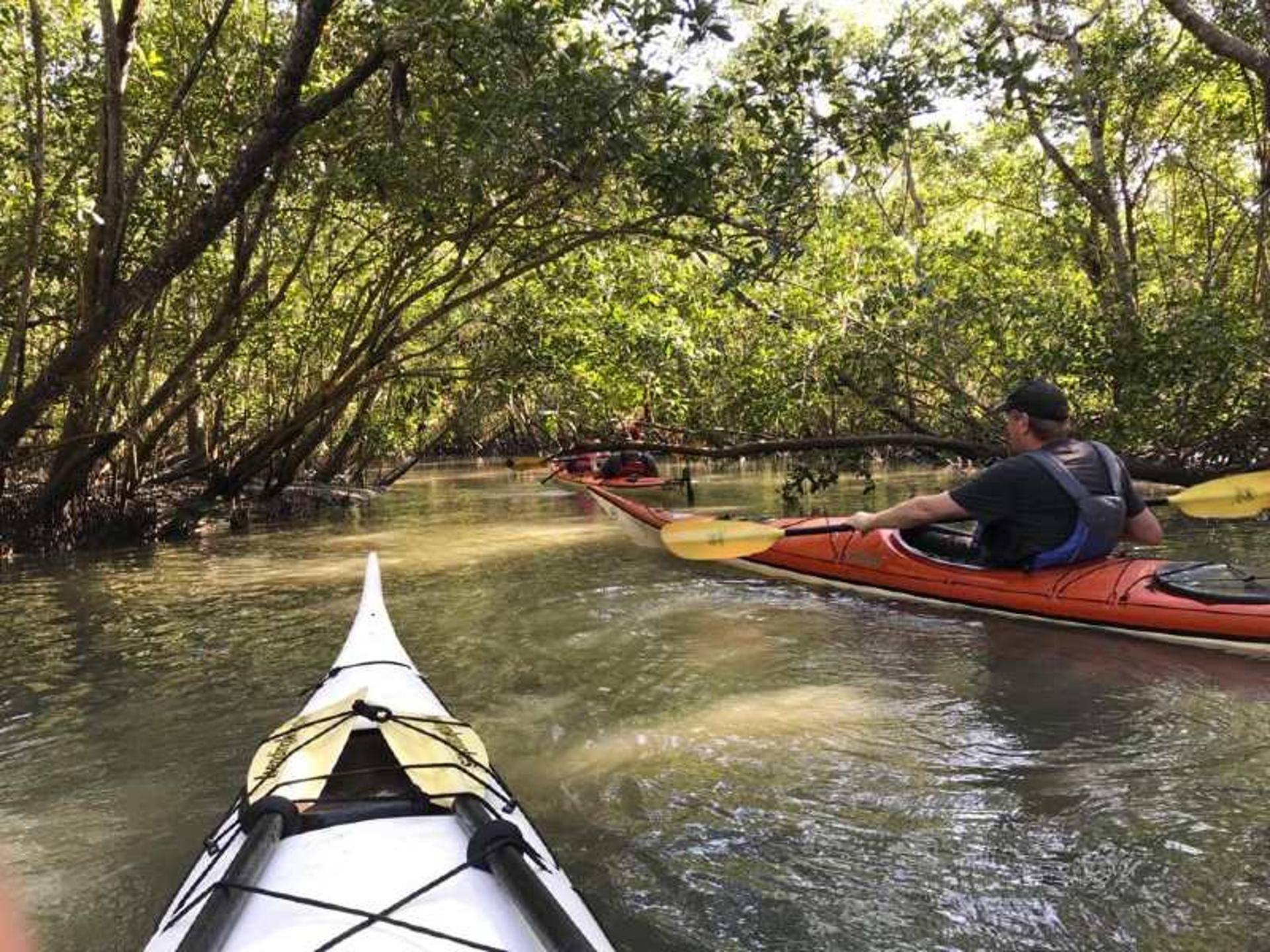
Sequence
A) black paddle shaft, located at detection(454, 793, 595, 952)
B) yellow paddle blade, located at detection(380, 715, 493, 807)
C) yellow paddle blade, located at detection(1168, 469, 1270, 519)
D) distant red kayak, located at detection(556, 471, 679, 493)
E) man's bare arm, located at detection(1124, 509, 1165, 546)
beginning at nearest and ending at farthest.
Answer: black paddle shaft, located at detection(454, 793, 595, 952), yellow paddle blade, located at detection(380, 715, 493, 807), man's bare arm, located at detection(1124, 509, 1165, 546), yellow paddle blade, located at detection(1168, 469, 1270, 519), distant red kayak, located at detection(556, 471, 679, 493)

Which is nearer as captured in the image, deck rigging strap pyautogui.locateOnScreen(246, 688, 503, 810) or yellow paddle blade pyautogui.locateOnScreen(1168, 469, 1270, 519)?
deck rigging strap pyautogui.locateOnScreen(246, 688, 503, 810)

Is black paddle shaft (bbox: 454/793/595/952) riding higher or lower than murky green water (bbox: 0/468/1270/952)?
higher

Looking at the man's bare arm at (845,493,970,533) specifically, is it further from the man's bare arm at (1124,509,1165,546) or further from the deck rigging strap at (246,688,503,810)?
the deck rigging strap at (246,688,503,810)

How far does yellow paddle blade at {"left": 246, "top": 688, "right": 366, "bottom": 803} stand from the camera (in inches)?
97.3

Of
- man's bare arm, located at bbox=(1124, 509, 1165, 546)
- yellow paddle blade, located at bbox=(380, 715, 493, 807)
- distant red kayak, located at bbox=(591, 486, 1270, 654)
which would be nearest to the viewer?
yellow paddle blade, located at bbox=(380, 715, 493, 807)

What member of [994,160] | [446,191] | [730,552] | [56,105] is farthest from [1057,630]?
[994,160]

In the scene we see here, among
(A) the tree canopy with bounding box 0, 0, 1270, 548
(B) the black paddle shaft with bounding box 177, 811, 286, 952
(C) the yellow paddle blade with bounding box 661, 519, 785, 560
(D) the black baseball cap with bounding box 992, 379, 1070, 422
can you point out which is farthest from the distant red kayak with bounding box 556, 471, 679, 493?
(B) the black paddle shaft with bounding box 177, 811, 286, 952

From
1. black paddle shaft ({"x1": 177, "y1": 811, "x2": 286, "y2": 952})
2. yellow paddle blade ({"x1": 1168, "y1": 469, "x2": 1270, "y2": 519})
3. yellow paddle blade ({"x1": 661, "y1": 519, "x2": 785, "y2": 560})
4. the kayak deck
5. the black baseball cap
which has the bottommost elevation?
the kayak deck

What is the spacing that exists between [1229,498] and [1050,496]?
1.29m

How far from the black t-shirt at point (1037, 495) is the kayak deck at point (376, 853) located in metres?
3.27

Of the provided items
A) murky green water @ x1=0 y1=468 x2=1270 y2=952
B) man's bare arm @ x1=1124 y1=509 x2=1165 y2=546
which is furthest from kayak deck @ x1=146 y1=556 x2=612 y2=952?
man's bare arm @ x1=1124 y1=509 x2=1165 y2=546

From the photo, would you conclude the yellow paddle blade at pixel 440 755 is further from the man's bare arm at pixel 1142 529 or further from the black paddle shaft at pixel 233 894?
the man's bare arm at pixel 1142 529

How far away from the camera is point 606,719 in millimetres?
4148

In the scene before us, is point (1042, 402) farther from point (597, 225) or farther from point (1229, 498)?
point (597, 225)
